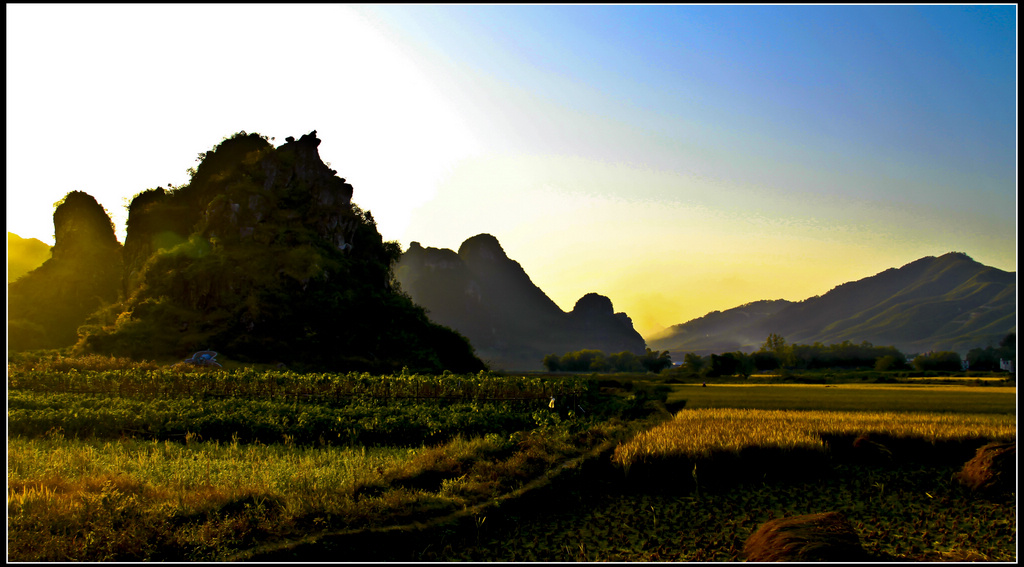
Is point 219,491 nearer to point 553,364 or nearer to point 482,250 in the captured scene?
point 553,364

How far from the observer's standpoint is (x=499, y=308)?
536ft

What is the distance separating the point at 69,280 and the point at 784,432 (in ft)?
224

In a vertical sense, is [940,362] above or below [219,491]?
below

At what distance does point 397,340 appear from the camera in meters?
46.4

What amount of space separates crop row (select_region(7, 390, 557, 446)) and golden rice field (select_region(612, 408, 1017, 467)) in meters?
4.93

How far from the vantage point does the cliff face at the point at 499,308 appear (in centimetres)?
15162

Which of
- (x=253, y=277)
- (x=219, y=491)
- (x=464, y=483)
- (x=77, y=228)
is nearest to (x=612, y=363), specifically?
(x=253, y=277)

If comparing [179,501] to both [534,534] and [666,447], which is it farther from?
[666,447]

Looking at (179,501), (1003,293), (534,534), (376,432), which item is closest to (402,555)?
(534,534)

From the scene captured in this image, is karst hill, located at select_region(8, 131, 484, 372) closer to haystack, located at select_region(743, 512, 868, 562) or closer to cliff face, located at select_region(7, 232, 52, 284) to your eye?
cliff face, located at select_region(7, 232, 52, 284)

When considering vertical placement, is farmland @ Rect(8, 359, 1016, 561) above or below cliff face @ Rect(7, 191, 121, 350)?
below

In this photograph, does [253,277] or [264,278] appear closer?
[253,277]

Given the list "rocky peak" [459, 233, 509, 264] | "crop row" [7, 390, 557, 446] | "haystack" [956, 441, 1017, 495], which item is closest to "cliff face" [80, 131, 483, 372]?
Answer: "crop row" [7, 390, 557, 446]

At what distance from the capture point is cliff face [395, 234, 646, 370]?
152 metres
